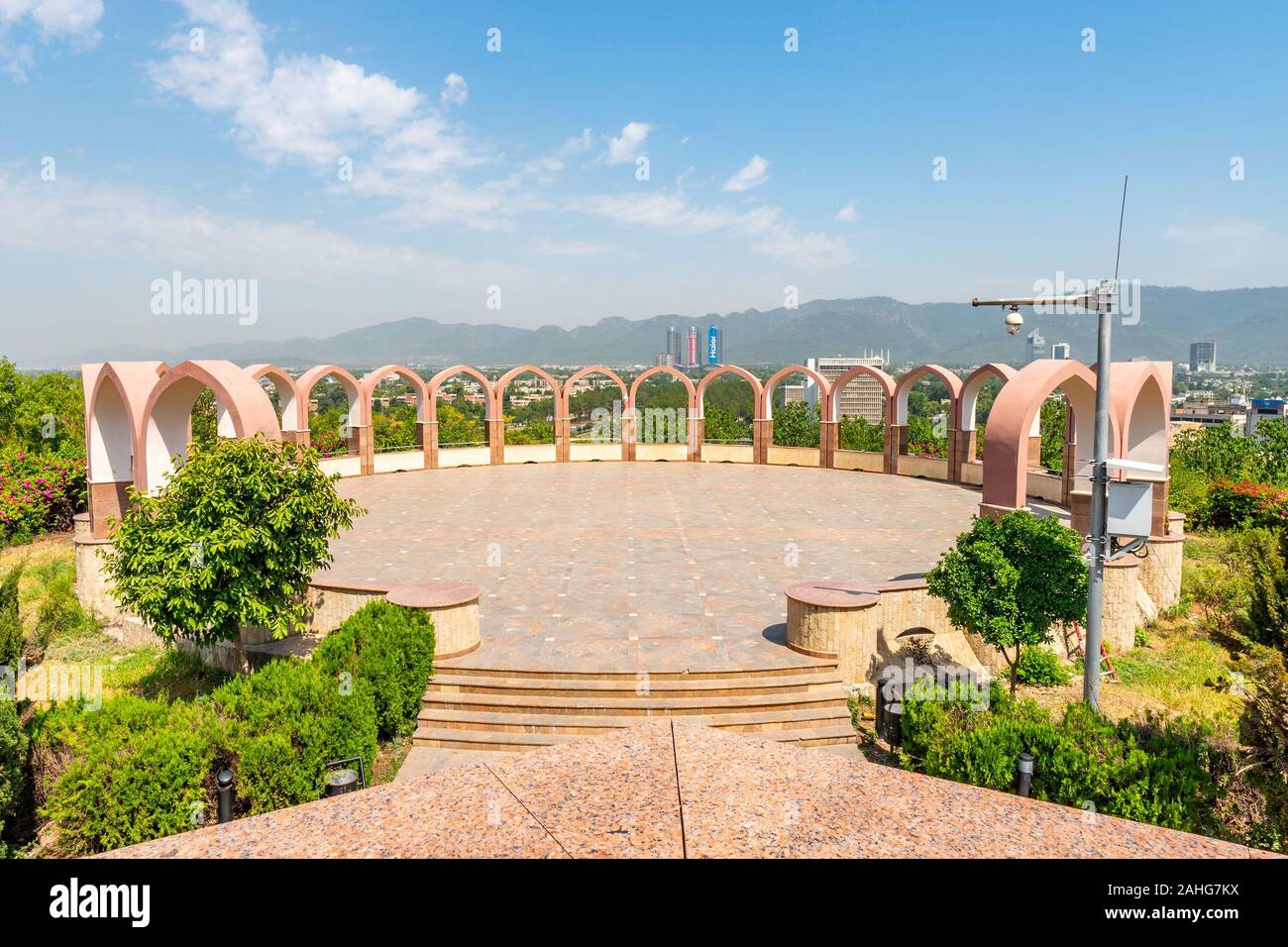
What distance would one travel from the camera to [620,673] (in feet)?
30.3

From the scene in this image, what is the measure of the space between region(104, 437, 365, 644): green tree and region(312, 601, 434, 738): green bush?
132cm

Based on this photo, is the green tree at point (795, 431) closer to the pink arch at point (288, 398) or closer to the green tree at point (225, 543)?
the pink arch at point (288, 398)

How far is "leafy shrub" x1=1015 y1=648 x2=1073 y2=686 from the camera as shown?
10.1 meters

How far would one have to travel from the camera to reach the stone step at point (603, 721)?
342 inches

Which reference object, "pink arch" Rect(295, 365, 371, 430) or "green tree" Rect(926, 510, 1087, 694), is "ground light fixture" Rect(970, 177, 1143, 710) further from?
"pink arch" Rect(295, 365, 371, 430)

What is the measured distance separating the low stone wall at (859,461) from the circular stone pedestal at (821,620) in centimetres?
1720

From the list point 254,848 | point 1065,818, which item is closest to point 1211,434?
point 1065,818

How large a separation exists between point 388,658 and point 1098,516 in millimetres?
7832

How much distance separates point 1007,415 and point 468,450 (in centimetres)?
1988

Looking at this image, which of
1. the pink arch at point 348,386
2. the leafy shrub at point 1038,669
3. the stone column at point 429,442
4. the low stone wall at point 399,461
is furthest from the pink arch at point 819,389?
the leafy shrub at point 1038,669

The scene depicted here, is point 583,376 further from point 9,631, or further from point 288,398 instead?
point 9,631

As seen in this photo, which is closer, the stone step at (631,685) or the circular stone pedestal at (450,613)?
the stone step at (631,685)

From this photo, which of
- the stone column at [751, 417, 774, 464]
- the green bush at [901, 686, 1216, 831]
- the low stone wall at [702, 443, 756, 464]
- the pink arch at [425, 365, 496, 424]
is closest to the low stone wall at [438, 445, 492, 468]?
the pink arch at [425, 365, 496, 424]
